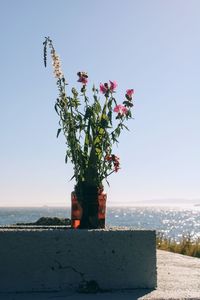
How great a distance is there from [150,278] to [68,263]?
0.84 meters

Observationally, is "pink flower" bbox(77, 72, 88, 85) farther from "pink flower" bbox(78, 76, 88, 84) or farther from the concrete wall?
the concrete wall

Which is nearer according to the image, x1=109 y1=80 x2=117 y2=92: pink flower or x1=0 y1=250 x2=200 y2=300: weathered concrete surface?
x1=0 y1=250 x2=200 y2=300: weathered concrete surface

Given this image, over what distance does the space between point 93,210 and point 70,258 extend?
0.62m

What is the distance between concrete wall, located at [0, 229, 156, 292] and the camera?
5.46 metres

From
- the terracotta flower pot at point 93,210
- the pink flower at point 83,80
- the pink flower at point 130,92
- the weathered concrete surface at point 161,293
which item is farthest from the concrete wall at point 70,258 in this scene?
the pink flower at point 83,80

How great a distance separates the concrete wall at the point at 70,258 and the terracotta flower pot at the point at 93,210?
0.36 metres

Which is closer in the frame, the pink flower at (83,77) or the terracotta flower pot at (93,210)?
the terracotta flower pot at (93,210)

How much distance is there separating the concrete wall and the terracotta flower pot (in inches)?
14.3

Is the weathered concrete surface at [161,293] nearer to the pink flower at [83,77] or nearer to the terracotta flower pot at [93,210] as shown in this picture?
the terracotta flower pot at [93,210]

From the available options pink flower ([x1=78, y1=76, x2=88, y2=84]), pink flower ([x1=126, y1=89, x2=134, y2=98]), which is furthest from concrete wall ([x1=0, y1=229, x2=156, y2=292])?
pink flower ([x1=78, y1=76, x2=88, y2=84])

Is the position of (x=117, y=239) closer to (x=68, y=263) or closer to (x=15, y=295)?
(x=68, y=263)

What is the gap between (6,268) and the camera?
545cm

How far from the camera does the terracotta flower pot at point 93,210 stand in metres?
5.92

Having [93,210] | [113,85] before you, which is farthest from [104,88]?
[93,210]
